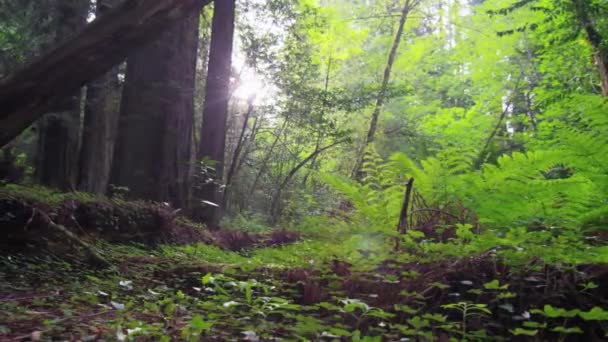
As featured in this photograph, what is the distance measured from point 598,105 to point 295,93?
33.5ft

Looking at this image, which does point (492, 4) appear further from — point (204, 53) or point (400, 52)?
point (204, 53)

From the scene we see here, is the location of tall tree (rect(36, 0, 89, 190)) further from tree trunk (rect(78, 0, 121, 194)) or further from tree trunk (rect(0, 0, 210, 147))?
tree trunk (rect(0, 0, 210, 147))

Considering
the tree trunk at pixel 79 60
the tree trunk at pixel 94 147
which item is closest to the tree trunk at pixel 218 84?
the tree trunk at pixel 94 147

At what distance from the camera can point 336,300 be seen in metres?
2.63

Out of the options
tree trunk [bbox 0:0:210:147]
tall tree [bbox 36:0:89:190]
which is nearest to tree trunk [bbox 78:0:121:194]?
tall tree [bbox 36:0:89:190]

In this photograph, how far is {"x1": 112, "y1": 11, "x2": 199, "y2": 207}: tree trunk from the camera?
6254 millimetres

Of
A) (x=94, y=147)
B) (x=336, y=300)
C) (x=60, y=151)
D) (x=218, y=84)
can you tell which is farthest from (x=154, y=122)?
(x=94, y=147)

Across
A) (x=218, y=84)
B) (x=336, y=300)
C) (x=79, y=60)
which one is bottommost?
(x=336, y=300)

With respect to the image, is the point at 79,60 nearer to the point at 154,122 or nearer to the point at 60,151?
Answer: the point at 154,122

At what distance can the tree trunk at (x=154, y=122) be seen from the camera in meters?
6.25

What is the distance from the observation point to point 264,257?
4531 mm

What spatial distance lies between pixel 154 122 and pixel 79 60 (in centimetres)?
328

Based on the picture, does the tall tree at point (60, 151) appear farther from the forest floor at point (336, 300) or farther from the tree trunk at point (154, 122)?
the forest floor at point (336, 300)

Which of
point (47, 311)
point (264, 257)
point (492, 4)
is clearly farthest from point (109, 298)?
point (492, 4)
